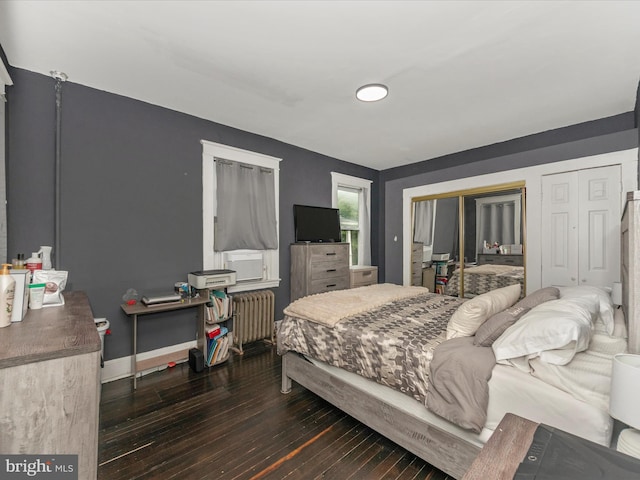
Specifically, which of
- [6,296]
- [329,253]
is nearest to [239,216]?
[329,253]

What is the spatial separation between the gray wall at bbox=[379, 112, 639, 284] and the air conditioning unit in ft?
8.75

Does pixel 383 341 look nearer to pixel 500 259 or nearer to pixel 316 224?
pixel 316 224

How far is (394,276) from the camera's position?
18.0ft

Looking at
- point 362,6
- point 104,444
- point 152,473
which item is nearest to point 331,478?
point 152,473

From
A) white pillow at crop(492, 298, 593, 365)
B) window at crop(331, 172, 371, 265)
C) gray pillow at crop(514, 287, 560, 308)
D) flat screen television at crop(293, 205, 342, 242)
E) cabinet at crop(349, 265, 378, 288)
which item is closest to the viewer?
white pillow at crop(492, 298, 593, 365)

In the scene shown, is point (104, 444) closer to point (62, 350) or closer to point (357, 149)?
point (62, 350)

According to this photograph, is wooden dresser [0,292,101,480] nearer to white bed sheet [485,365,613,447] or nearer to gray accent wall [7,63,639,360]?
white bed sheet [485,365,613,447]

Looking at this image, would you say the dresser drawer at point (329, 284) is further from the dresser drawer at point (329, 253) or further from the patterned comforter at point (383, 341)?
the patterned comforter at point (383, 341)

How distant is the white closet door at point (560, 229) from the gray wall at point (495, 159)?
1.15ft

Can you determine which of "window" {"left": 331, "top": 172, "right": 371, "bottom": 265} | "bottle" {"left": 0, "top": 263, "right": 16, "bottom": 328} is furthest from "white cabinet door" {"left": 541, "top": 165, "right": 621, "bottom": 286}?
"bottle" {"left": 0, "top": 263, "right": 16, "bottom": 328}

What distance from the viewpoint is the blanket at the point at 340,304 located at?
2334 millimetres

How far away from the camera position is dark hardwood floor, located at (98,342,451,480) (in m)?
1.74

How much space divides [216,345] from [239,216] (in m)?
1.56

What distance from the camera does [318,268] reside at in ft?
13.6
